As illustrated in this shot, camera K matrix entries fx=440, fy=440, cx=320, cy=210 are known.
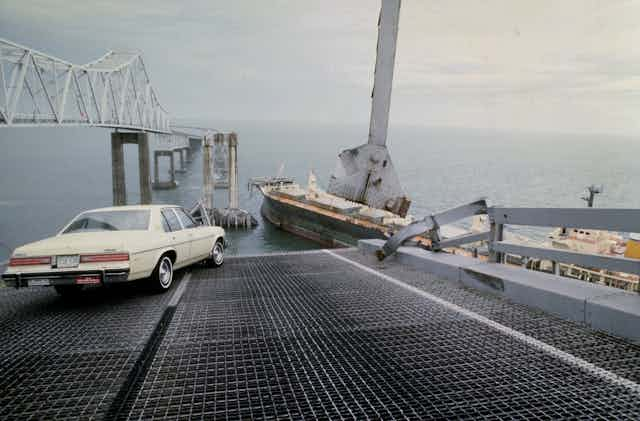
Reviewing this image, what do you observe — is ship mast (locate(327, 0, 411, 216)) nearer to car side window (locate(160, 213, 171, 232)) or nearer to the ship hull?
car side window (locate(160, 213, 171, 232))

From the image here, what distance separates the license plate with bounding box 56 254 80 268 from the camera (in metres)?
5.40

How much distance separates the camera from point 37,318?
199 inches

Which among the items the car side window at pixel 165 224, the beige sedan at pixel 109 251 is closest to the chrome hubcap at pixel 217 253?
the beige sedan at pixel 109 251

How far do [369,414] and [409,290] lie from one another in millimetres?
3230

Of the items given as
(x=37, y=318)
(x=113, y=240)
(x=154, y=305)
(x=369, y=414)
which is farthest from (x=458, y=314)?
(x=37, y=318)

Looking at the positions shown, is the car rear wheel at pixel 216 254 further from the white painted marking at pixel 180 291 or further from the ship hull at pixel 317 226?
the ship hull at pixel 317 226

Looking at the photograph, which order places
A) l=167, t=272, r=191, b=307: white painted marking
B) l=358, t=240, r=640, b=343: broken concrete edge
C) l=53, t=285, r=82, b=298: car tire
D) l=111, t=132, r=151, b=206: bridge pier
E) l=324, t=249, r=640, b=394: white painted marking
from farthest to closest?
l=111, t=132, r=151, b=206: bridge pier → l=53, t=285, r=82, b=298: car tire → l=167, t=272, r=191, b=307: white painted marking → l=358, t=240, r=640, b=343: broken concrete edge → l=324, t=249, r=640, b=394: white painted marking

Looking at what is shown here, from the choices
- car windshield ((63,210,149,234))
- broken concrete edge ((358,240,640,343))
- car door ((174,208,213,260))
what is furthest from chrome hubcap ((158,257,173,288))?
broken concrete edge ((358,240,640,343))

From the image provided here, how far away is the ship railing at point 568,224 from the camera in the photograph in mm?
4031

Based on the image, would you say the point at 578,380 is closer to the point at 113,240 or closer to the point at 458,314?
the point at 458,314

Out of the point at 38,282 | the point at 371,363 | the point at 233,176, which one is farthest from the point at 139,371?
the point at 233,176

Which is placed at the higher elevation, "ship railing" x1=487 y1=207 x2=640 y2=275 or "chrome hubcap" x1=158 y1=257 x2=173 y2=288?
"ship railing" x1=487 y1=207 x2=640 y2=275

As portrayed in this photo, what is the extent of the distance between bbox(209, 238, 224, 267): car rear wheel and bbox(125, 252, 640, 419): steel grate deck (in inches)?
113

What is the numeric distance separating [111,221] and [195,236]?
1.50 m
